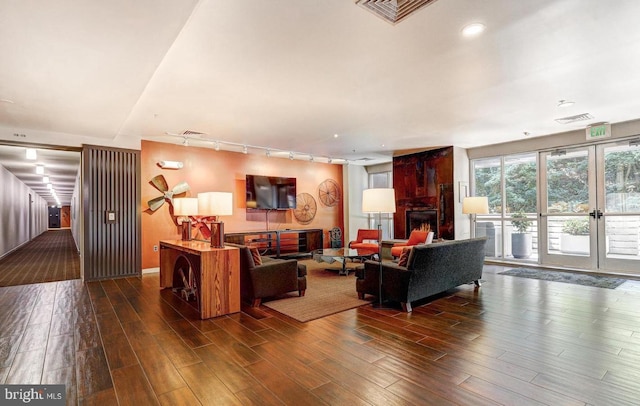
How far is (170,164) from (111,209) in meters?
1.37

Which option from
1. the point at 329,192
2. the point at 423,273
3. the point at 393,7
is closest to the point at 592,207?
the point at 423,273

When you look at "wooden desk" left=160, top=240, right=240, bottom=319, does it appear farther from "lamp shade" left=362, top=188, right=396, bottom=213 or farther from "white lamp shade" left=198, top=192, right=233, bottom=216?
"lamp shade" left=362, top=188, right=396, bottom=213

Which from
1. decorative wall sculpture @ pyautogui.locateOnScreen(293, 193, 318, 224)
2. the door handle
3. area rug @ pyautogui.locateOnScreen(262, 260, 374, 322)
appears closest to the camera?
area rug @ pyautogui.locateOnScreen(262, 260, 374, 322)

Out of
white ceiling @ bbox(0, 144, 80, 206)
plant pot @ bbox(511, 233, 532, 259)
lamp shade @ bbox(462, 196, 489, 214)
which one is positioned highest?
white ceiling @ bbox(0, 144, 80, 206)

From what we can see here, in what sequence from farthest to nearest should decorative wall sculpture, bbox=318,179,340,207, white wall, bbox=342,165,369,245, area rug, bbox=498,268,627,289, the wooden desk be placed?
white wall, bbox=342,165,369,245 → decorative wall sculpture, bbox=318,179,340,207 → area rug, bbox=498,268,627,289 → the wooden desk

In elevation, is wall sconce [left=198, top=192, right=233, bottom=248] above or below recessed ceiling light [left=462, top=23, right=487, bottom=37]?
below

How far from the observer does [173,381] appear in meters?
2.21

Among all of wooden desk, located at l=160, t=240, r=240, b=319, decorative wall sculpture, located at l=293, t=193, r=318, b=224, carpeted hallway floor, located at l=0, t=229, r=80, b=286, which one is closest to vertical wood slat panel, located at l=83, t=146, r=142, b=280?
carpeted hallway floor, located at l=0, t=229, r=80, b=286

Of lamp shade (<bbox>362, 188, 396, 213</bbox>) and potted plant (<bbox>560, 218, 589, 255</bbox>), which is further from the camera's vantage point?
potted plant (<bbox>560, 218, 589, 255</bbox>)

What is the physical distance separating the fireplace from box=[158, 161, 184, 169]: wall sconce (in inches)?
216

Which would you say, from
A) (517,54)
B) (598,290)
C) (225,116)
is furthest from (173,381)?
(598,290)

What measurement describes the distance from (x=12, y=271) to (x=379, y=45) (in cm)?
822

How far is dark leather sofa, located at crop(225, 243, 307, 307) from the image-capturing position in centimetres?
392

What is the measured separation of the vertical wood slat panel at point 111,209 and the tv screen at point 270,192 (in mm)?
2397
